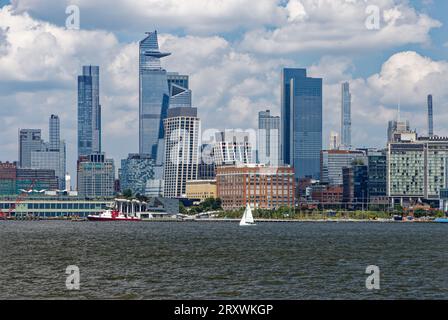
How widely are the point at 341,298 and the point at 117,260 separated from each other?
32.6 meters

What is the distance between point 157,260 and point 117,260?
10.8ft

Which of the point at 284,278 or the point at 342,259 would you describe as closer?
the point at 284,278

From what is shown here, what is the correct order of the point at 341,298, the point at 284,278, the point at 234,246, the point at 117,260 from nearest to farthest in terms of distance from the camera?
the point at 341,298
the point at 284,278
the point at 117,260
the point at 234,246

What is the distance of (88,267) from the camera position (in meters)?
77.1

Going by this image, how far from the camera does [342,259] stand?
284 feet

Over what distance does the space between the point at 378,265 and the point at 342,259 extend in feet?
19.3

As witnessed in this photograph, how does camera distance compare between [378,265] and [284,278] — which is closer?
[284,278]
